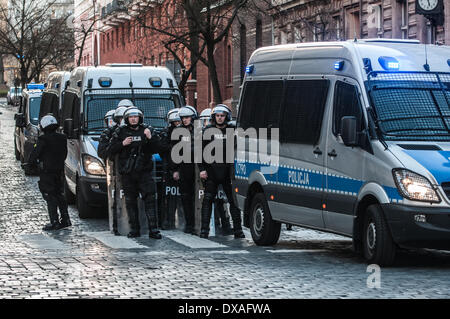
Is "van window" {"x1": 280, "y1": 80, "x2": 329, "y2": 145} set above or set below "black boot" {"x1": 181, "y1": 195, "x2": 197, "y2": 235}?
above

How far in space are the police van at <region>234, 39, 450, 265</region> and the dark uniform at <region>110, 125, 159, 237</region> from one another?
1.67 metres

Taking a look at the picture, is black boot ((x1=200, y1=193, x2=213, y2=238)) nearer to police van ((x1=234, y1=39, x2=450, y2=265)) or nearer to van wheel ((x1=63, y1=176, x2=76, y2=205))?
police van ((x1=234, y1=39, x2=450, y2=265))

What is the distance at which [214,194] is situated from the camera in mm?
15383

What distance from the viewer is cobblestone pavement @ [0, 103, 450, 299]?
9930mm

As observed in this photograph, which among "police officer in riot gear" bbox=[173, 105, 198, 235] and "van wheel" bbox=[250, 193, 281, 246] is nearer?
"van wheel" bbox=[250, 193, 281, 246]

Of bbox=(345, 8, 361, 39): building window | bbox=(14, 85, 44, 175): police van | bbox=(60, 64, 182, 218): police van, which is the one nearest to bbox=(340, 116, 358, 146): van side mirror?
bbox=(60, 64, 182, 218): police van

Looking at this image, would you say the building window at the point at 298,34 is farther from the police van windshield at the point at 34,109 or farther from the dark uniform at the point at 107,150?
A: the dark uniform at the point at 107,150

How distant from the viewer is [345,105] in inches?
491

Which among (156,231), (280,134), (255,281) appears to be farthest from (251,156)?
(255,281)

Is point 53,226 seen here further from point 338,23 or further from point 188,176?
point 338,23

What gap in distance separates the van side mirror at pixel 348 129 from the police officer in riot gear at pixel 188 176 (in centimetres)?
422

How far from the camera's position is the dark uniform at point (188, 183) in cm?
1578
